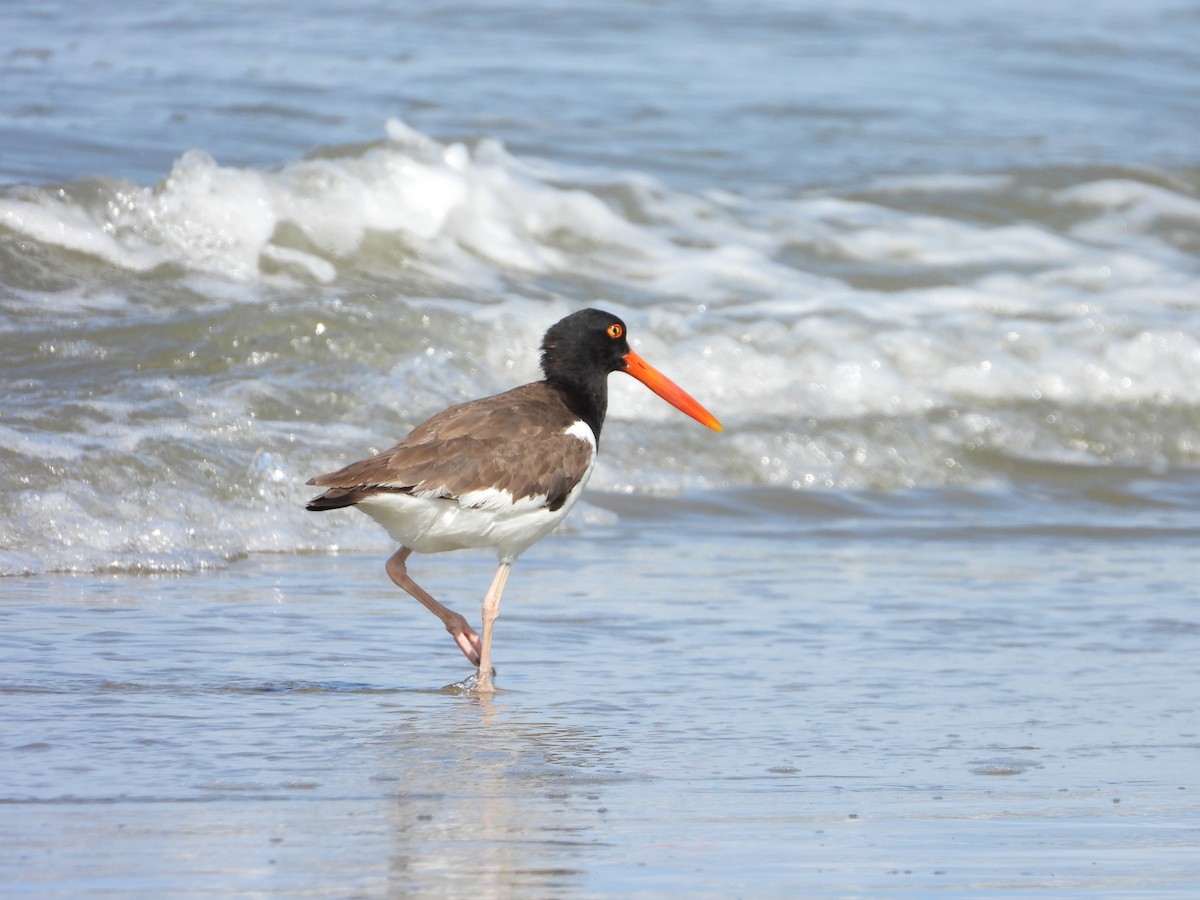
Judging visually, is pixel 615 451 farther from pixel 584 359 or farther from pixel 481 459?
pixel 481 459

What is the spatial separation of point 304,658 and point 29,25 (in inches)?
473

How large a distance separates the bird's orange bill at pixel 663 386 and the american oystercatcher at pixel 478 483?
21.3 inches

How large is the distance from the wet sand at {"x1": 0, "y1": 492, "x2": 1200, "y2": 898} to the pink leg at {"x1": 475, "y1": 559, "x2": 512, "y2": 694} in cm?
10

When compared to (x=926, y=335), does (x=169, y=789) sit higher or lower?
higher

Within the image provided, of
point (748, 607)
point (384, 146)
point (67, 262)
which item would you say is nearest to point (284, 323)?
point (67, 262)

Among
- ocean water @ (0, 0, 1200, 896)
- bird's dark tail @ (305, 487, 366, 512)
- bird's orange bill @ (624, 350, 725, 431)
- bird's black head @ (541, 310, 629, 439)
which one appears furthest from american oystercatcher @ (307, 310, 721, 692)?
bird's orange bill @ (624, 350, 725, 431)

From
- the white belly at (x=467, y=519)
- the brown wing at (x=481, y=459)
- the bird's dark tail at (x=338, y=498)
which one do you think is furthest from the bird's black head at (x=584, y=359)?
the bird's dark tail at (x=338, y=498)

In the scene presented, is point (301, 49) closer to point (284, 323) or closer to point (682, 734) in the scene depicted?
point (284, 323)

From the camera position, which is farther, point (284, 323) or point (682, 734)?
point (284, 323)

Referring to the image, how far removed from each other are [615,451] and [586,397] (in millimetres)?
2764

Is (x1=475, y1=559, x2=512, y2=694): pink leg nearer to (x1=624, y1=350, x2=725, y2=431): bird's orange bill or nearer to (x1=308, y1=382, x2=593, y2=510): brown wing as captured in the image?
(x1=308, y1=382, x2=593, y2=510): brown wing

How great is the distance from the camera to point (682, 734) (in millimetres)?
4891

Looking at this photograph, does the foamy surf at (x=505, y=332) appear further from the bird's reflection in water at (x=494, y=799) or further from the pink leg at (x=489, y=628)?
the bird's reflection in water at (x=494, y=799)

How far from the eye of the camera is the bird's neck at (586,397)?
21.1ft
